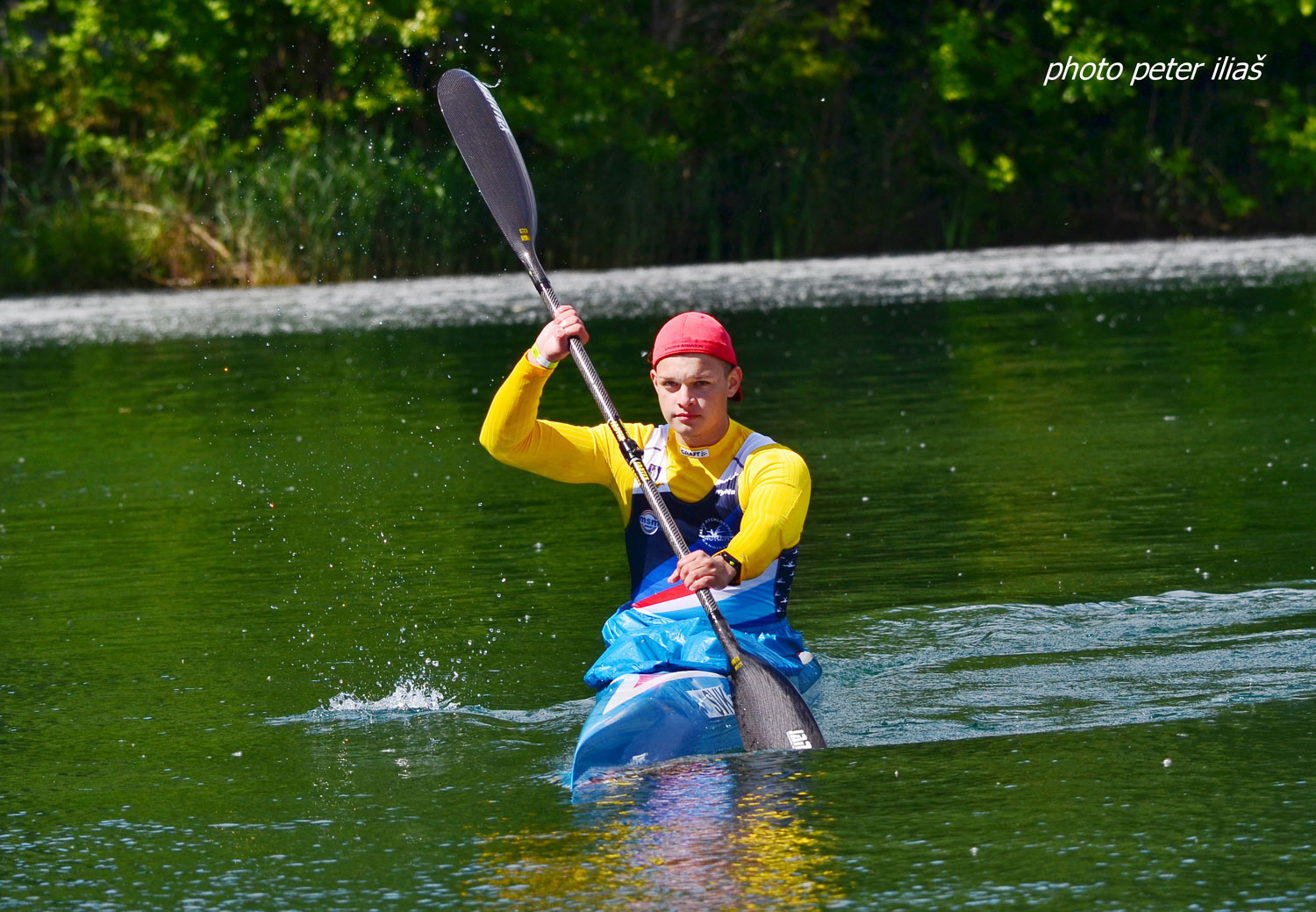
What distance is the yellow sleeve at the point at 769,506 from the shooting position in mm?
5590

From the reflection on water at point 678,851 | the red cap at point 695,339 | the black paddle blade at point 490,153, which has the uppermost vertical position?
the black paddle blade at point 490,153

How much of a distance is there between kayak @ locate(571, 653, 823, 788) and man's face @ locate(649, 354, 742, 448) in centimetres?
66

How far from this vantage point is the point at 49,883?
4.42 meters

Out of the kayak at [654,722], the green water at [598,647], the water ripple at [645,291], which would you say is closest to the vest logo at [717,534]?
the kayak at [654,722]

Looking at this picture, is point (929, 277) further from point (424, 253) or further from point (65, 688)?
point (65, 688)

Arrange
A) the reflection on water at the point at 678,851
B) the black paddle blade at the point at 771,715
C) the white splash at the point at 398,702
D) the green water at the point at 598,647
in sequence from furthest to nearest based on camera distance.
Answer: the white splash at the point at 398,702, the black paddle blade at the point at 771,715, the green water at the point at 598,647, the reflection on water at the point at 678,851

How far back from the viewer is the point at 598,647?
675 centimetres

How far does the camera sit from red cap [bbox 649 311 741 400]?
5648 mm

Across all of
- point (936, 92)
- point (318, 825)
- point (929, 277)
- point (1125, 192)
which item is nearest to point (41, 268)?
point (929, 277)

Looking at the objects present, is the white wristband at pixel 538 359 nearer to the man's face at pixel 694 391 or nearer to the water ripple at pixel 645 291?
the man's face at pixel 694 391

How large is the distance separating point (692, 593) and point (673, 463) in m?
0.37

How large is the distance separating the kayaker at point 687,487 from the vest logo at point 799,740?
39 cm

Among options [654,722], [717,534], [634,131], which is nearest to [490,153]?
[717,534]

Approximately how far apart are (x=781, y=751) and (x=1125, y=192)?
31904 millimetres
